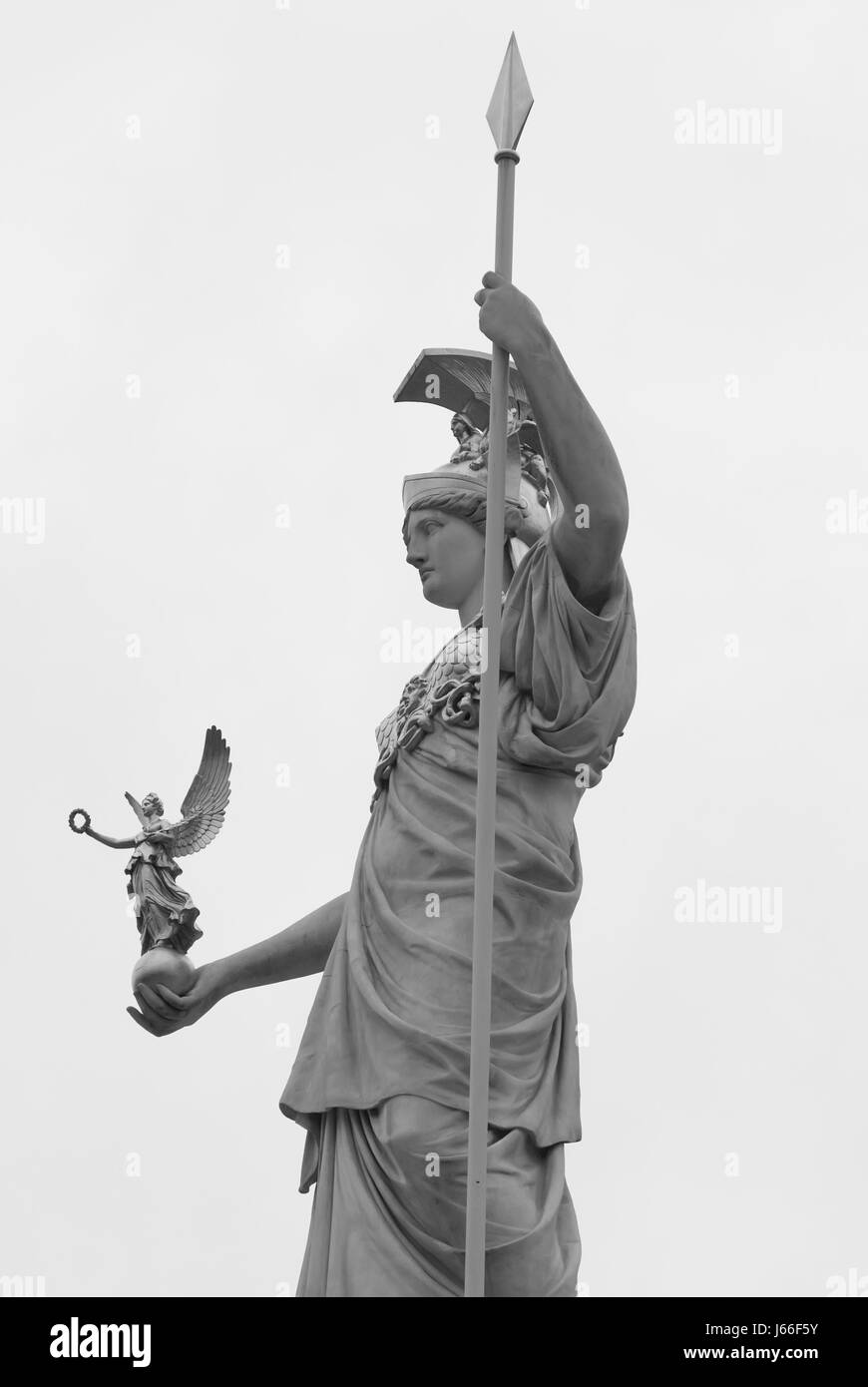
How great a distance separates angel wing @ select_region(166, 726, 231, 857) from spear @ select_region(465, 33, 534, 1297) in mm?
2055

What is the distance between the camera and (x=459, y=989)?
529 inches

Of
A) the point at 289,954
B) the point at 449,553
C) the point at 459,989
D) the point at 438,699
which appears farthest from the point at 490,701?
the point at 289,954

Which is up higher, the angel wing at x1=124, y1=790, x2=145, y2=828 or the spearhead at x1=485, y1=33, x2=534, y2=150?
the spearhead at x1=485, y1=33, x2=534, y2=150

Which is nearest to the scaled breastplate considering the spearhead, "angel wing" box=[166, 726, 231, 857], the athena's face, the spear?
the athena's face

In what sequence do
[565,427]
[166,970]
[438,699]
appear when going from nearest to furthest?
[565,427] < [438,699] < [166,970]

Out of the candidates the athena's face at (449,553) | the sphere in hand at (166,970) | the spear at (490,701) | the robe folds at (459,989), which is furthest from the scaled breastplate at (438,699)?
the sphere in hand at (166,970)

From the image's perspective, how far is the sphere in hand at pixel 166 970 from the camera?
1459 centimetres

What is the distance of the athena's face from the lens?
14.7 metres

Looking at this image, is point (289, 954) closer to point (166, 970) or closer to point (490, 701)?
point (166, 970)

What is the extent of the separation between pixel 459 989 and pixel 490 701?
4.49ft

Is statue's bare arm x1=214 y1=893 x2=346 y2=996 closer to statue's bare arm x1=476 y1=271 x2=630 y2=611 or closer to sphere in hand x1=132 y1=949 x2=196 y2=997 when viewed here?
sphere in hand x1=132 y1=949 x2=196 y2=997

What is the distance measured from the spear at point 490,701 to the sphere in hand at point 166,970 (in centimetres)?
212
